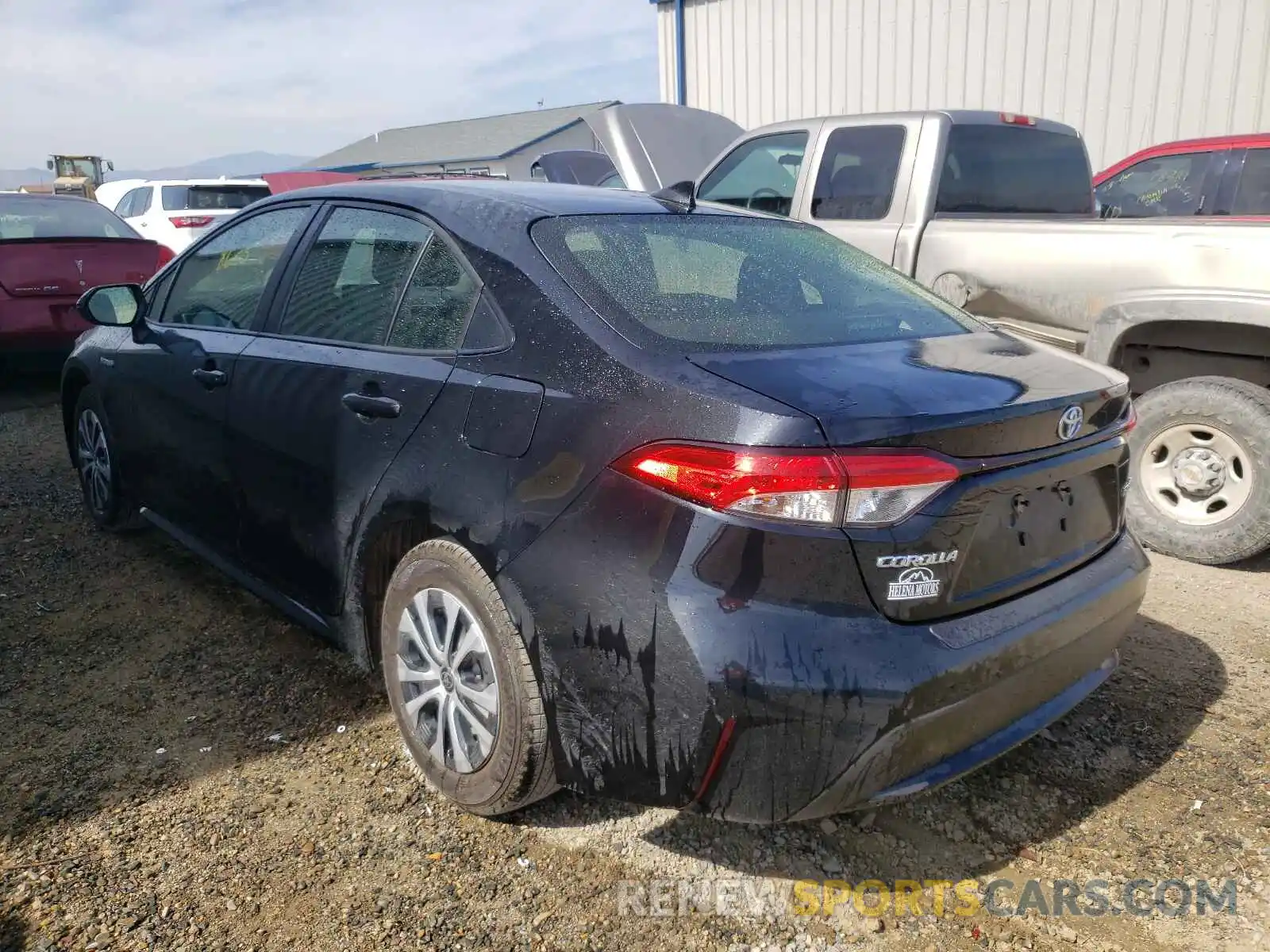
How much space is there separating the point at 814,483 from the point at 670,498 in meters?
0.29

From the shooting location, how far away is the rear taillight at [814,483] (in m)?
1.86

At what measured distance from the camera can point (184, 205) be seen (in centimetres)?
1491

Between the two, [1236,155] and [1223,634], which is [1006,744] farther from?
[1236,155]

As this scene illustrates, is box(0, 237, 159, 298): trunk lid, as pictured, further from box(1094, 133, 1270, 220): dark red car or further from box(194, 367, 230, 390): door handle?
box(1094, 133, 1270, 220): dark red car

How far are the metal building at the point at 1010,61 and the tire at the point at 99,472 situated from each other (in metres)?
10.6

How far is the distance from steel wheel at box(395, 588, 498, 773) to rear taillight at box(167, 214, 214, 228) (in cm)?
1354

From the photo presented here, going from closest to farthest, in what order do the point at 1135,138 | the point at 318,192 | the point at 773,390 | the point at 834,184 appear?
the point at 773,390, the point at 318,192, the point at 834,184, the point at 1135,138

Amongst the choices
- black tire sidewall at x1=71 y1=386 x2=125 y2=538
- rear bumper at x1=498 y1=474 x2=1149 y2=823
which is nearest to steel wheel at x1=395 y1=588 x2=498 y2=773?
rear bumper at x1=498 y1=474 x2=1149 y2=823

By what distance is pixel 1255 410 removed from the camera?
155 inches

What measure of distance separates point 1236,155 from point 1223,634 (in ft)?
15.0

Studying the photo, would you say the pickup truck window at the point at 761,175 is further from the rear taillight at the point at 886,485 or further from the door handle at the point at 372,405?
the rear taillight at the point at 886,485

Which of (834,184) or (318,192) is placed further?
(834,184)

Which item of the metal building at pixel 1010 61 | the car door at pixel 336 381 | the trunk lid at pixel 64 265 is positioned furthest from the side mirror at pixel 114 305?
the metal building at pixel 1010 61

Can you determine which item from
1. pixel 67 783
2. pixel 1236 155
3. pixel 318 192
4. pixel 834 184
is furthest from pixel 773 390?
pixel 1236 155
